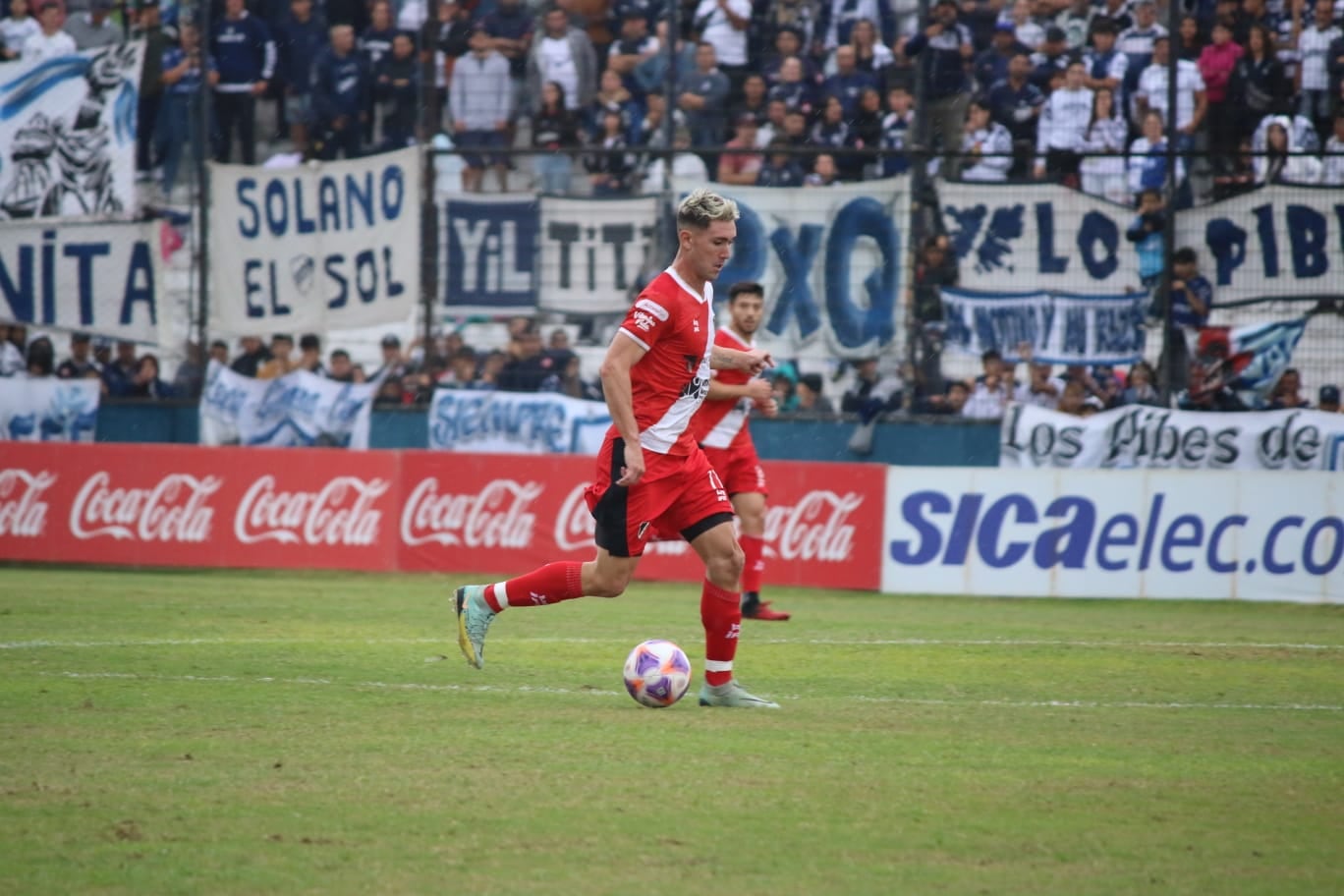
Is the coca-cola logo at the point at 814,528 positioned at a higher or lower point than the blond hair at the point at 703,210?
lower

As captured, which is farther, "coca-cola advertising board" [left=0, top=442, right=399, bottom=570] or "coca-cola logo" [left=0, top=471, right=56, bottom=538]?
"coca-cola logo" [left=0, top=471, right=56, bottom=538]

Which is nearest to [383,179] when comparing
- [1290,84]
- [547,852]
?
[1290,84]

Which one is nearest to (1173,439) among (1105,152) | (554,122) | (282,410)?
(1105,152)

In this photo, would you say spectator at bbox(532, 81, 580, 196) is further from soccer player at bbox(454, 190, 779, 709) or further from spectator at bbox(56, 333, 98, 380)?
soccer player at bbox(454, 190, 779, 709)

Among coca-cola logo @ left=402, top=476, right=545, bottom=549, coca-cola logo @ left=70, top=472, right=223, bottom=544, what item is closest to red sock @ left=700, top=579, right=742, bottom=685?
coca-cola logo @ left=402, top=476, right=545, bottom=549

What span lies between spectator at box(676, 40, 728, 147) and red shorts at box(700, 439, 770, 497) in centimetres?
747

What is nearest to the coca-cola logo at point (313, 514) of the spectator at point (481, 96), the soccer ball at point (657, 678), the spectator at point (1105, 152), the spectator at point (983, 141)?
the spectator at point (481, 96)

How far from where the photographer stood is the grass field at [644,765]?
5.23m

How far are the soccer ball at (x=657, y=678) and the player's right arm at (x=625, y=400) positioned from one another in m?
0.86

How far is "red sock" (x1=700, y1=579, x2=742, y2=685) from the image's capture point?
8.38 metres

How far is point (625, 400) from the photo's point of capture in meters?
8.15

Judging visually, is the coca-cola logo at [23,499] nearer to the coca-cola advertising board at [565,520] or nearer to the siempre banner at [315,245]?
the siempre banner at [315,245]

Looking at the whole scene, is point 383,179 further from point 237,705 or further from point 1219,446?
point 237,705

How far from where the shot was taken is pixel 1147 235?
17.8 meters
